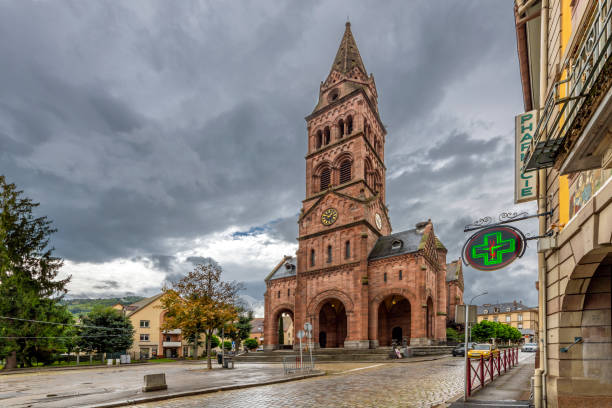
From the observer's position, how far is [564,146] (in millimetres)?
5949

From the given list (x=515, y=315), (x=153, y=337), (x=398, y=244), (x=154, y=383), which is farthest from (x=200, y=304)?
(x=515, y=315)

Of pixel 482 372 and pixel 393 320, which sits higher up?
pixel 482 372

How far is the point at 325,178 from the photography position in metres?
48.7

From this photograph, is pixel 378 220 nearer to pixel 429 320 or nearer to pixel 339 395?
pixel 429 320

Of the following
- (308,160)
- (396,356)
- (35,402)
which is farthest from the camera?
(308,160)

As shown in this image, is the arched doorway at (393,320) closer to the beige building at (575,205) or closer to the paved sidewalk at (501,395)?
the paved sidewalk at (501,395)

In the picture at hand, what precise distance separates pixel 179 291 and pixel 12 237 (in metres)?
20.9

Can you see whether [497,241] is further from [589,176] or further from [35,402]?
[35,402]

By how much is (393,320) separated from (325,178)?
760 inches

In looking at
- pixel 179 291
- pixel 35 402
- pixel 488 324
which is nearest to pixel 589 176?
pixel 35 402

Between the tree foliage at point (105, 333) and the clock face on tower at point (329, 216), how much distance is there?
26.0 m

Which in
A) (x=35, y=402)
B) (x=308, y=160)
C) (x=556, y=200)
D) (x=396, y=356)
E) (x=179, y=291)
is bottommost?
(x=396, y=356)

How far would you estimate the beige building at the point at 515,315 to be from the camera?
381 feet

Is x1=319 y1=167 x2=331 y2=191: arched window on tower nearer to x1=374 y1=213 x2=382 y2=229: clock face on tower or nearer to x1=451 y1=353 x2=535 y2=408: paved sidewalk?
x1=374 y1=213 x2=382 y2=229: clock face on tower
